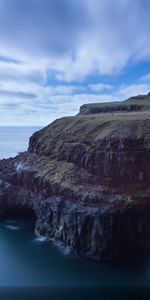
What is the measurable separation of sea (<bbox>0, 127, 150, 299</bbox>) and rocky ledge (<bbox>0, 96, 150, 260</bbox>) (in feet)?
7.24

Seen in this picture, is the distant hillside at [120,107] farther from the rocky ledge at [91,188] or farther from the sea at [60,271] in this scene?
the sea at [60,271]

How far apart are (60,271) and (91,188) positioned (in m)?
14.6

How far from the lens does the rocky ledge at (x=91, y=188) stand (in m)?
50.3

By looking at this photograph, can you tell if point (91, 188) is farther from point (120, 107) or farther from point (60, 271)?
point (120, 107)

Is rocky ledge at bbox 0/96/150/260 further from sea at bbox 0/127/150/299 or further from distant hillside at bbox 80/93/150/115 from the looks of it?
distant hillside at bbox 80/93/150/115

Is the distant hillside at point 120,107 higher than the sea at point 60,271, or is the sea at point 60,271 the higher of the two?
the distant hillside at point 120,107

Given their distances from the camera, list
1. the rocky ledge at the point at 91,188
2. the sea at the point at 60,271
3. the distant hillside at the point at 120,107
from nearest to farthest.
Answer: the sea at the point at 60,271, the rocky ledge at the point at 91,188, the distant hillside at the point at 120,107

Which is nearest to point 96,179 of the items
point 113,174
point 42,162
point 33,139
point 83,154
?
point 113,174

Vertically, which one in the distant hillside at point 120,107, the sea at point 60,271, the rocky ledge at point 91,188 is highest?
the distant hillside at point 120,107

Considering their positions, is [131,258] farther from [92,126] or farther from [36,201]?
[92,126]

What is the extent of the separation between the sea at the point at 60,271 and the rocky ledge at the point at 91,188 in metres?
2.21

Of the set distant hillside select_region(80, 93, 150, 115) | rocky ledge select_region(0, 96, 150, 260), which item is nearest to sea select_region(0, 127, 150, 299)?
rocky ledge select_region(0, 96, 150, 260)

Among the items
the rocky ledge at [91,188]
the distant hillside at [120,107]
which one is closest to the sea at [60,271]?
the rocky ledge at [91,188]

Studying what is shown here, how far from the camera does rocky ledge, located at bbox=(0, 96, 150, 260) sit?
50.3m
